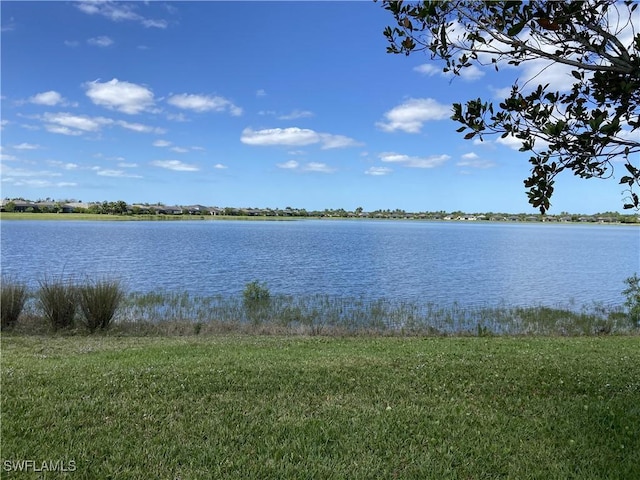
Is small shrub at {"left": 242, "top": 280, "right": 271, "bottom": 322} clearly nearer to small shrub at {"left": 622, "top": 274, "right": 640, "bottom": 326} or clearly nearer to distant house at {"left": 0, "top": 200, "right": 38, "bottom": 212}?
small shrub at {"left": 622, "top": 274, "right": 640, "bottom": 326}

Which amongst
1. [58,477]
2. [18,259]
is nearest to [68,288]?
[58,477]

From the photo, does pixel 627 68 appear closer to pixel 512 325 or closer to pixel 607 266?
pixel 512 325

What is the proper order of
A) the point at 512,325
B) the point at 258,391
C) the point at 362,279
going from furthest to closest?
1. the point at 362,279
2. the point at 512,325
3. the point at 258,391

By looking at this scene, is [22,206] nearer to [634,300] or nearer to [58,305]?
→ [58,305]

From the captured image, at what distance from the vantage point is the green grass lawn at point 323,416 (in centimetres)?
393

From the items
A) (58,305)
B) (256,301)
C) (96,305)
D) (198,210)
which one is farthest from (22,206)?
(96,305)

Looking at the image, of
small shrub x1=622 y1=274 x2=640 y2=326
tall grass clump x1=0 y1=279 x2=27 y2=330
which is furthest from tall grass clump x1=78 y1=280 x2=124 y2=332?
small shrub x1=622 y1=274 x2=640 y2=326

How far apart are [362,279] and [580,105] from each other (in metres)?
21.2

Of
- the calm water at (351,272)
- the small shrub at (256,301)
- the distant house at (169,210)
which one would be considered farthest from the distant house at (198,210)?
the small shrub at (256,301)

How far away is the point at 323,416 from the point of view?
16.1 ft

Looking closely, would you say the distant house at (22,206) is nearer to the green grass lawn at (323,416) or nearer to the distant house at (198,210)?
the distant house at (198,210)

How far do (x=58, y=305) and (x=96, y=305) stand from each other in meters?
1.00

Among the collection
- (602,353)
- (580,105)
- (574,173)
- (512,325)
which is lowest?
(512,325)

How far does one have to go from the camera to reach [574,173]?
153 inches
